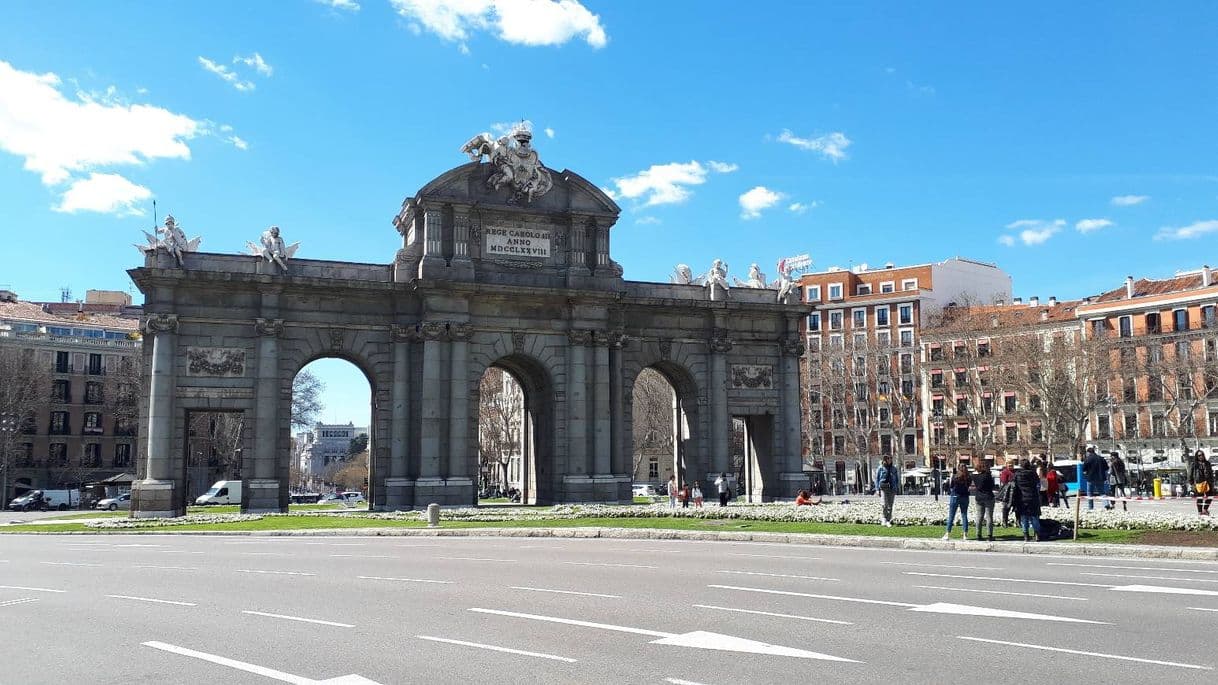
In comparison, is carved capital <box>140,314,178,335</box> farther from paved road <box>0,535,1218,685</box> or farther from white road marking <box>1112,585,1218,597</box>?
white road marking <box>1112,585,1218,597</box>

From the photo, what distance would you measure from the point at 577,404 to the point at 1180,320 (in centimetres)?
5492

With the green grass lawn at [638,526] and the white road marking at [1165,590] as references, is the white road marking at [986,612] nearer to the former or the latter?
the white road marking at [1165,590]

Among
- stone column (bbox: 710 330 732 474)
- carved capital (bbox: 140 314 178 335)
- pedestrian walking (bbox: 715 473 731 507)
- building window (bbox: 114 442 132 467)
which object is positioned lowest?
pedestrian walking (bbox: 715 473 731 507)

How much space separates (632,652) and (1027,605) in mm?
6133

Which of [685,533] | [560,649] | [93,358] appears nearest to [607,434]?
[685,533]

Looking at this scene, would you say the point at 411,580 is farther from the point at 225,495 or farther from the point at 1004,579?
the point at 225,495

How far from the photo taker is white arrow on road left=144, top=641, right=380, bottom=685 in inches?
369

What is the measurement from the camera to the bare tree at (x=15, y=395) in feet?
279

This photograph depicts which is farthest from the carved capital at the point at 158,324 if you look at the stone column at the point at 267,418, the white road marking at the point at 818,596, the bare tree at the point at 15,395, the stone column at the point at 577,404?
the bare tree at the point at 15,395

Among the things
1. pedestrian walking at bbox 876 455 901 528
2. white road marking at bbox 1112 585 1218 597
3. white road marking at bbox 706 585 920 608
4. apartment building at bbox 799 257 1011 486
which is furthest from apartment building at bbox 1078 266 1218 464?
white road marking at bbox 706 585 920 608

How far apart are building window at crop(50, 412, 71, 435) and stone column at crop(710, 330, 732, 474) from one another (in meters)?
71.0

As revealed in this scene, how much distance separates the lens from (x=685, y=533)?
29391mm

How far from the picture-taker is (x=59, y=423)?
98188 mm

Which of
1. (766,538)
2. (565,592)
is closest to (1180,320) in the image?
(766,538)
